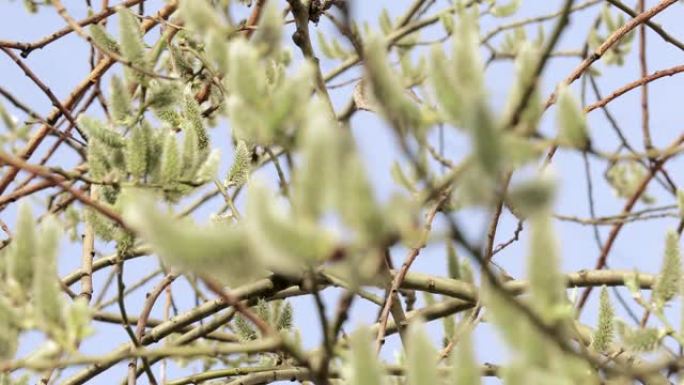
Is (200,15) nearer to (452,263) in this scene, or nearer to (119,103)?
(119,103)

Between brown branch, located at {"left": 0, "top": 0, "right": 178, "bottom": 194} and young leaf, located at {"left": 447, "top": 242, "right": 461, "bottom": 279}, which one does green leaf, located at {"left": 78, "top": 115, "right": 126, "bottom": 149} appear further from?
brown branch, located at {"left": 0, "top": 0, "right": 178, "bottom": 194}

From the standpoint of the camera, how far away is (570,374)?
0.67 meters

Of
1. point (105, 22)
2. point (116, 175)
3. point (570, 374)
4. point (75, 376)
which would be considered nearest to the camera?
point (570, 374)

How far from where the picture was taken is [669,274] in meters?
0.89

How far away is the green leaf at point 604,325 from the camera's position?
1.16 m

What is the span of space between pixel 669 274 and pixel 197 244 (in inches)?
20.2

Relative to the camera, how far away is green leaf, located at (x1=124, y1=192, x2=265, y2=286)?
0.58 meters

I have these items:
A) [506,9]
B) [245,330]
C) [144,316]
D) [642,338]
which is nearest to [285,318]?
[245,330]

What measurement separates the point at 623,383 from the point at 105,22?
1715mm

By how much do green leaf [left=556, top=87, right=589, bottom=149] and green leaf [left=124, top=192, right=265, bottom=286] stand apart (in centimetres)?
27

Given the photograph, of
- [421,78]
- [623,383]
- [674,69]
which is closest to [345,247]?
[623,383]

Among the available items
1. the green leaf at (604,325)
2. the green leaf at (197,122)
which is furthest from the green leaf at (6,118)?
the green leaf at (604,325)

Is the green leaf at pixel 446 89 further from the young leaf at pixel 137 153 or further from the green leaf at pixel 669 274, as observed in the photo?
the young leaf at pixel 137 153

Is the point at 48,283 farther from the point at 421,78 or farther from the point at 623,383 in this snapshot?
the point at 421,78
